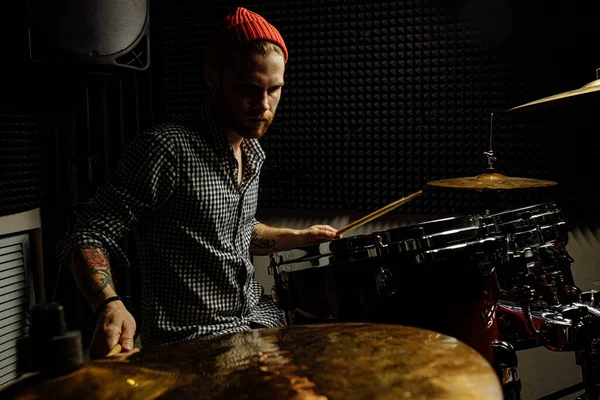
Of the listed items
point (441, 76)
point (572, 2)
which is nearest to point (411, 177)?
point (441, 76)

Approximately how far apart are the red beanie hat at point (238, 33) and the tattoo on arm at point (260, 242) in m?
0.62

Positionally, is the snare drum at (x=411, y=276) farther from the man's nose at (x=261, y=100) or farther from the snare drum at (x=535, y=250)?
the man's nose at (x=261, y=100)

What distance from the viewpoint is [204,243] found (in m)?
1.60

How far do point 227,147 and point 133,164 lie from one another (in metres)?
0.30

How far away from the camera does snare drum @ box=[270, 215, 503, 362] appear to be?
1431 mm

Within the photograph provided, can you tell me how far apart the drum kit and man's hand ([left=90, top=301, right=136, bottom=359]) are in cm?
16

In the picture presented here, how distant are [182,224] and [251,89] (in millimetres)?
450

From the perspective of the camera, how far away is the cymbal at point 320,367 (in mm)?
666

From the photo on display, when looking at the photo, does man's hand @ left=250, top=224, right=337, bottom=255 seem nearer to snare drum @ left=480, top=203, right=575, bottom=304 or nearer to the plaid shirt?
the plaid shirt

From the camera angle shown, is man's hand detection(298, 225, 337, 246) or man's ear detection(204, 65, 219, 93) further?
man's hand detection(298, 225, 337, 246)

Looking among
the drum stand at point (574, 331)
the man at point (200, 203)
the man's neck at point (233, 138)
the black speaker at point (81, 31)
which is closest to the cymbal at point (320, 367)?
the man at point (200, 203)

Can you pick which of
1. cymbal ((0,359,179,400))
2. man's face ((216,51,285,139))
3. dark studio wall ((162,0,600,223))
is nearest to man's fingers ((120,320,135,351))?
cymbal ((0,359,179,400))

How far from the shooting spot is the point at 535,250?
165 cm

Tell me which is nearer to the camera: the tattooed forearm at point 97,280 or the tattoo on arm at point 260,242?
the tattooed forearm at point 97,280
